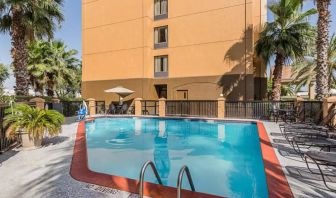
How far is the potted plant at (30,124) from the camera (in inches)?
277

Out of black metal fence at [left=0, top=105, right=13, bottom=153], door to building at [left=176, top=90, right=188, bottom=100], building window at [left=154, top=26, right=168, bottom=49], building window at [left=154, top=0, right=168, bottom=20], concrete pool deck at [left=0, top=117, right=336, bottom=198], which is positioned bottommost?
concrete pool deck at [left=0, top=117, right=336, bottom=198]

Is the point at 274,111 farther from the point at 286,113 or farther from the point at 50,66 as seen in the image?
the point at 50,66

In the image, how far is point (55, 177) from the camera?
191 inches

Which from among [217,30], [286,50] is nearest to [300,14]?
[286,50]

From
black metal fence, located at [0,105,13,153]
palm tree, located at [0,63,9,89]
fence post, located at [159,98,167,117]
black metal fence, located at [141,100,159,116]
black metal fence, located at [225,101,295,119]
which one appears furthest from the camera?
palm tree, located at [0,63,9,89]

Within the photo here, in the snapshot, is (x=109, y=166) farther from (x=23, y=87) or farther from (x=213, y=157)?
(x=23, y=87)

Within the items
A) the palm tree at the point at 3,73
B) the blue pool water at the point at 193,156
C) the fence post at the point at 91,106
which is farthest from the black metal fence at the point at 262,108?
the palm tree at the point at 3,73

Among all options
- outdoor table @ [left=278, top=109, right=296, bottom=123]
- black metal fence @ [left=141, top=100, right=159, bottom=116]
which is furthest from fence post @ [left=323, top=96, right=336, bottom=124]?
black metal fence @ [left=141, top=100, right=159, bottom=116]

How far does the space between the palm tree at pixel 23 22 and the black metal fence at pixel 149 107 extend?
28.3 ft

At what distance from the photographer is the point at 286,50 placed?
16.0 metres

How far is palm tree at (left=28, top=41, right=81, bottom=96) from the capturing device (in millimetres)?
22250

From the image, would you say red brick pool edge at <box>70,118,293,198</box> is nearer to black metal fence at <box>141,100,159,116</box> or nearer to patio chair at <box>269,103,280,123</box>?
patio chair at <box>269,103,280,123</box>

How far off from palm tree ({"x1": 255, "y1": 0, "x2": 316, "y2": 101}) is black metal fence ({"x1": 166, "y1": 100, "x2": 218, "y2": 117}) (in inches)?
208

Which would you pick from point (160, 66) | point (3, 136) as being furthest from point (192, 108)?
point (3, 136)
